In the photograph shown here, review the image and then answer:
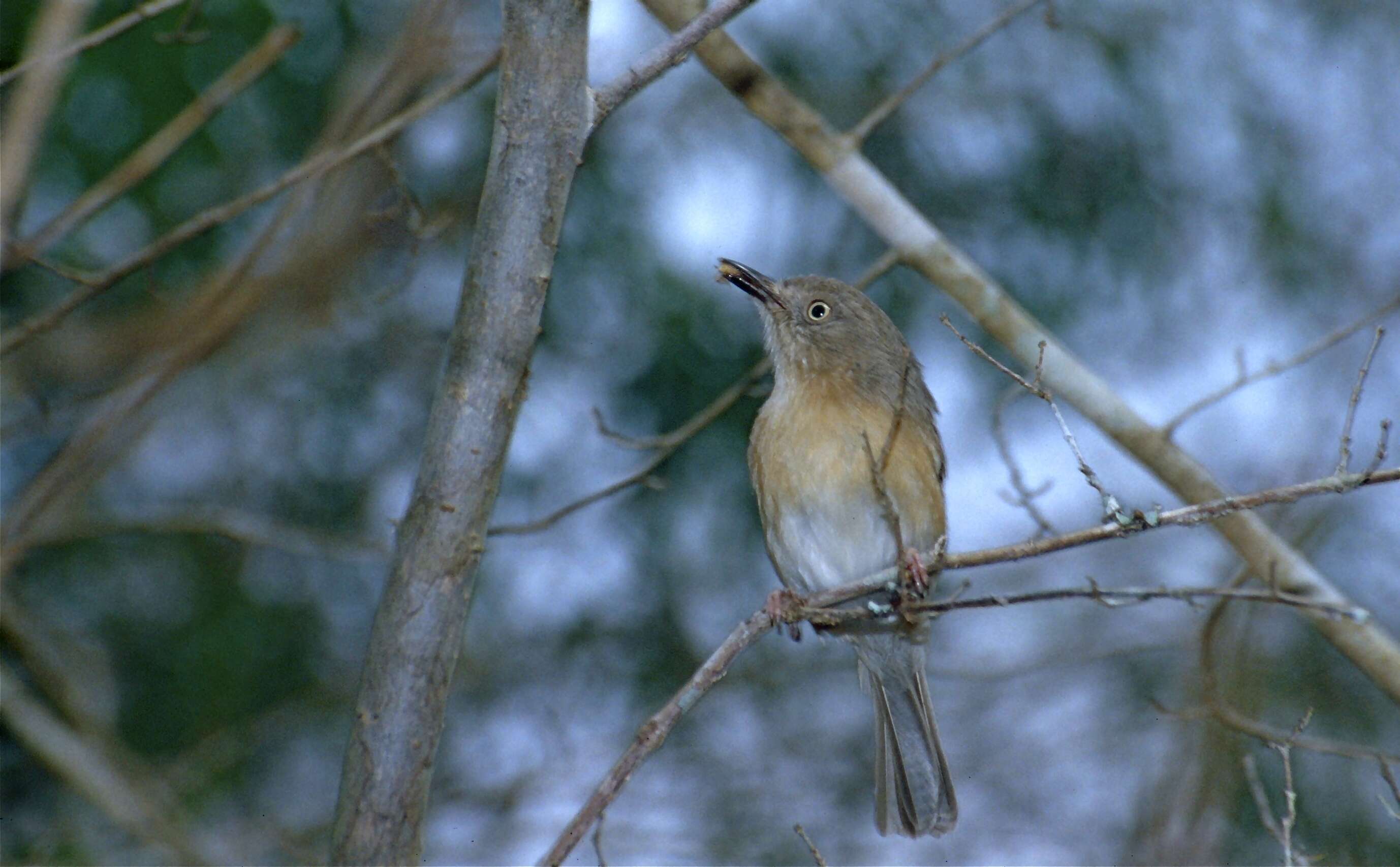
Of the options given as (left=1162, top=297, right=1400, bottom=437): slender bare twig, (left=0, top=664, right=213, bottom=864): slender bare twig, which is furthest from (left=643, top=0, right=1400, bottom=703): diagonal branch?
(left=0, top=664, right=213, bottom=864): slender bare twig

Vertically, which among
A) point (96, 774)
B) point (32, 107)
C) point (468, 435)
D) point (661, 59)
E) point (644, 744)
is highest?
point (32, 107)

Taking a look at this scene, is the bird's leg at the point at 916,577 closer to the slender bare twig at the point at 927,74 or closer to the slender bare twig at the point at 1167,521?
the slender bare twig at the point at 1167,521

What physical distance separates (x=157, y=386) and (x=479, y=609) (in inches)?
107

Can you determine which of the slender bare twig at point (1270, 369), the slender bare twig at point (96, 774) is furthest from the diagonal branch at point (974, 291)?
the slender bare twig at point (96, 774)

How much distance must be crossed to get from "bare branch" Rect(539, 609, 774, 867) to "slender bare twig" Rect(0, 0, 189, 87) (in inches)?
99.7

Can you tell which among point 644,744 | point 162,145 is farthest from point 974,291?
point 162,145

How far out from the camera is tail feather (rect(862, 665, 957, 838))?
5.27m

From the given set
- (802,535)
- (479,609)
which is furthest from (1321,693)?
(479,609)

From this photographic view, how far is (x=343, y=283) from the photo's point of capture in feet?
19.9

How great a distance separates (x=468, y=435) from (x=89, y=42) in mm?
2063

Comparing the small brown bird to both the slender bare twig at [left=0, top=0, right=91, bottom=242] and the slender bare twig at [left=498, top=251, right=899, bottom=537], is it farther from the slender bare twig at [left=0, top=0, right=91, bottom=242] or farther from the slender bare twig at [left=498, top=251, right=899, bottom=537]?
the slender bare twig at [left=0, top=0, right=91, bottom=242]

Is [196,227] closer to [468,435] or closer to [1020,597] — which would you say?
[468,435]

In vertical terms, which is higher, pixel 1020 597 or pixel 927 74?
pixel 927 74

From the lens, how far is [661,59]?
3.34m
